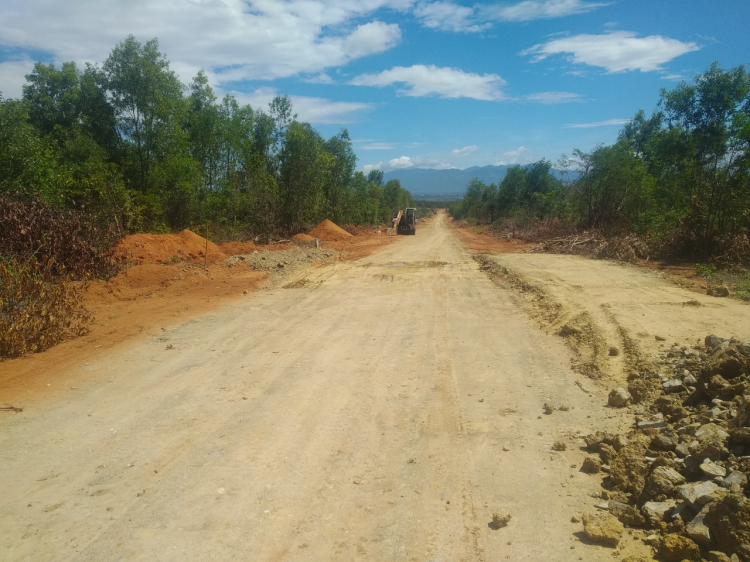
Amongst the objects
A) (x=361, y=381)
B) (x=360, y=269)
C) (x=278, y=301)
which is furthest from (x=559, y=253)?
(x=361, y=381)

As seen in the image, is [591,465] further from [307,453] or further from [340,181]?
[340,181]

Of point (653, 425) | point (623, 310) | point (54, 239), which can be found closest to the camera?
point (653, 425)

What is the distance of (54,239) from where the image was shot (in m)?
11.3

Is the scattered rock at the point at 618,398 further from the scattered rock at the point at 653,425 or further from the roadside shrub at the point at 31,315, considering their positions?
the roadside shrub at the point at 31,315

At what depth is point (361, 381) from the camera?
627 cm

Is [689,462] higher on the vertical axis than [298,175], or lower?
lower

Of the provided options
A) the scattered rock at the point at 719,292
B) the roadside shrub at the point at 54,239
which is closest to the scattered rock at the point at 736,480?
the scattered rock at the point at 719,292

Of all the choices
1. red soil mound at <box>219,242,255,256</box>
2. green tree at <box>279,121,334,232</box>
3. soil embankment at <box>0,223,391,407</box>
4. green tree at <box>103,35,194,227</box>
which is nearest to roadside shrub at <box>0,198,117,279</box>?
soil embankment at <box>0,223,391,407</box>

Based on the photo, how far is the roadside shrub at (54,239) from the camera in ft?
34.5

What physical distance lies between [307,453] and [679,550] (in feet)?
9.44

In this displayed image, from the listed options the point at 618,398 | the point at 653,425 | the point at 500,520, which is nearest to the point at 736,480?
the point at 653,425

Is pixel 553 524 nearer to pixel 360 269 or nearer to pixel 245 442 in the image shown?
pixel 245 442

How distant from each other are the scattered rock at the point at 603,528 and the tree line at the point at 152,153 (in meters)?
13.6

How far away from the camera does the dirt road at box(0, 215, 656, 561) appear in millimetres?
3354
